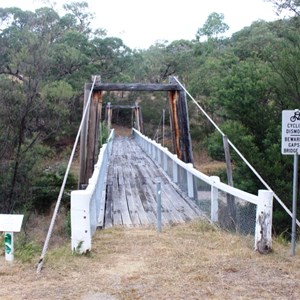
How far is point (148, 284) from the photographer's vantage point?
4.10 metres

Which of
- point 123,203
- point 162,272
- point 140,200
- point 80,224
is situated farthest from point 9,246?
point 140,200

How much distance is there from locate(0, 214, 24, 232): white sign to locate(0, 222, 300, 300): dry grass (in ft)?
1.13

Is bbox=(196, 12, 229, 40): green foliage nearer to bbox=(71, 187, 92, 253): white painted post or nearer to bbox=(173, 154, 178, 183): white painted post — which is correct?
bbox=(173, 154, 178, 183): white painted post

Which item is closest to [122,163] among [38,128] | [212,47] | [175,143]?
[175,143]

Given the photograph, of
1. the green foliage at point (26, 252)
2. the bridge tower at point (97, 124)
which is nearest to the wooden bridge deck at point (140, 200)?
the bridge tower at point (97, 124)

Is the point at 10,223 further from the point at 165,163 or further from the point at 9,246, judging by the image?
the point at 165,163

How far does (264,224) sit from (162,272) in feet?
4.28

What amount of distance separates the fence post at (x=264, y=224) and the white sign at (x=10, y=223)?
2.49m

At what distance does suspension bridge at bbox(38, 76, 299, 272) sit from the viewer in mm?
5082

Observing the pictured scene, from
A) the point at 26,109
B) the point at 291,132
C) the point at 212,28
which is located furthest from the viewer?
the point at 212,28

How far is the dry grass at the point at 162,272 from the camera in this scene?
3893 mm

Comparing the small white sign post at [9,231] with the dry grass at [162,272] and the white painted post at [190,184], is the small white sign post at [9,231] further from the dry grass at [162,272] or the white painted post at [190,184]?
the white painted post at [190,184]

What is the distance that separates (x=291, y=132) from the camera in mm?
5277

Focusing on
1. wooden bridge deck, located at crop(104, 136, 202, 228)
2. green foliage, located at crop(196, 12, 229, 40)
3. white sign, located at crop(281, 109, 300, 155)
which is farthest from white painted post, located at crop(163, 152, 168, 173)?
green foliage, located at crop(196, 12, 229, 40)
